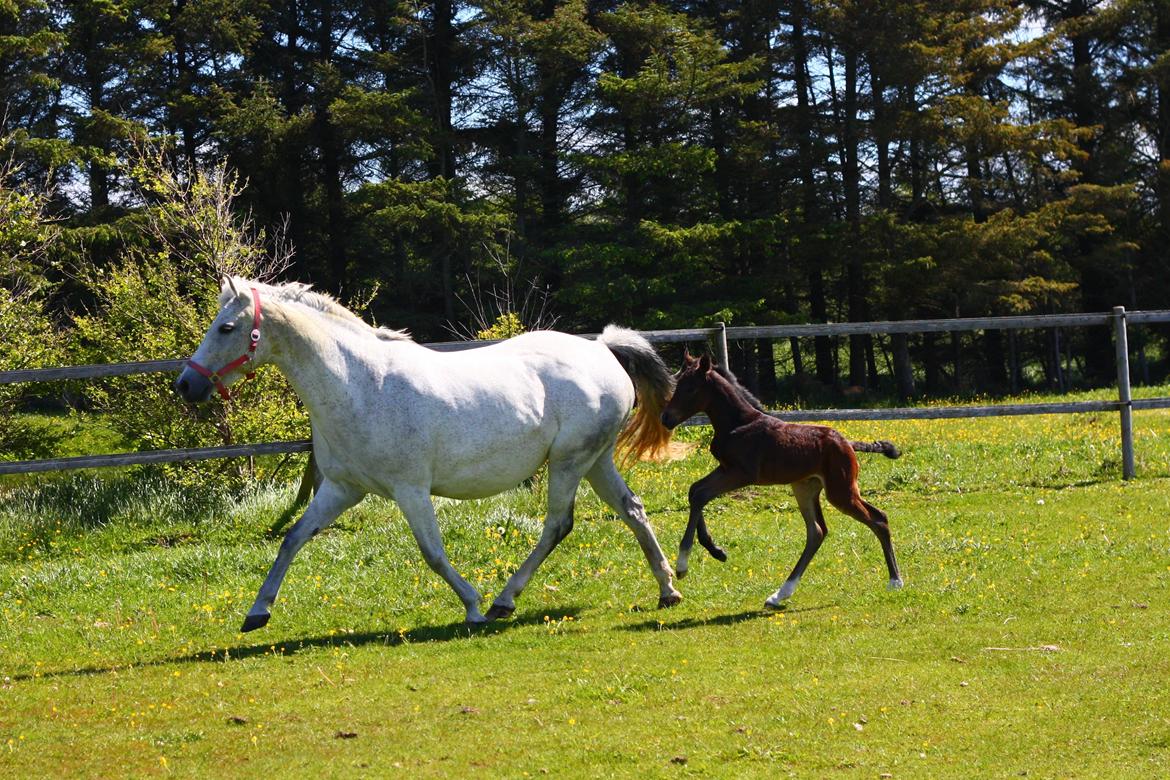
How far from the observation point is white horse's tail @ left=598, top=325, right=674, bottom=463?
31.0ft

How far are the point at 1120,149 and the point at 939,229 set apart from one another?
7.49 m

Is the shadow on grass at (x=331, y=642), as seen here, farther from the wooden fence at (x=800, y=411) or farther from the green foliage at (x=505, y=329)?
the green foliage at (x=505, y=329)

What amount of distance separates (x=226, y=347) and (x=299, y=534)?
1.33 m

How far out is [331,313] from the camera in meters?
7.79

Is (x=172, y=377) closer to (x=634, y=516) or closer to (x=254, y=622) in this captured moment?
(x=254, y=622)

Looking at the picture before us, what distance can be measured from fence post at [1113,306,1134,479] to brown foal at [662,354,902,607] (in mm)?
6041

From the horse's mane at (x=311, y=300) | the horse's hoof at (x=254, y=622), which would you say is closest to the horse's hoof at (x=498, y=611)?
the horse's hoof at (x=254, y=622)

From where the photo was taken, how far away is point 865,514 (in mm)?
8227

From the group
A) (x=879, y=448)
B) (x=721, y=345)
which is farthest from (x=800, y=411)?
(x=879, y=448)

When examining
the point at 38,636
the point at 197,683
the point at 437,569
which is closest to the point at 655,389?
the point at 437,569

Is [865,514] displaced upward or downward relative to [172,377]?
downward

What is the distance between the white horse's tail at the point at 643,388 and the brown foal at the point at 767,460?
95cm

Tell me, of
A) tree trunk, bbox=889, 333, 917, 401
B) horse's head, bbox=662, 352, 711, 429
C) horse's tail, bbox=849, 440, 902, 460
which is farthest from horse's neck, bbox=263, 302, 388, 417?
tree trunk, bbox=889, 333, 917, 401

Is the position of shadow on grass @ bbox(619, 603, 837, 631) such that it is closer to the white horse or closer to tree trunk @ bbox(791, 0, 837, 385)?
the white horse
